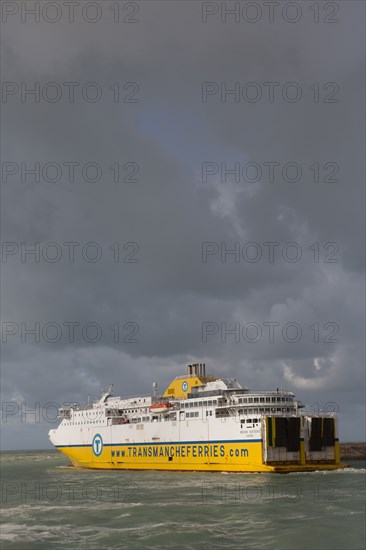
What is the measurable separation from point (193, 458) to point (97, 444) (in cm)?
2057

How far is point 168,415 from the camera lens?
253ft

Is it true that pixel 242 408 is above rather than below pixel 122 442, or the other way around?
above

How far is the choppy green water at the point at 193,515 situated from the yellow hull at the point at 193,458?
5997mm

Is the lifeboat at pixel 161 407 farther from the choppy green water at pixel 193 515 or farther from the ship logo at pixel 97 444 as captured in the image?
the choppy green water at pixel 193 515

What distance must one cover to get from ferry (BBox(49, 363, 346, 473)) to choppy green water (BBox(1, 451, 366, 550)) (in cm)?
689

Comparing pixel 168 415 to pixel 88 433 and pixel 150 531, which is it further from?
pixel 150 531

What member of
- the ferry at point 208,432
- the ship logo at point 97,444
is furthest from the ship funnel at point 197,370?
the ship logo at point 97,444

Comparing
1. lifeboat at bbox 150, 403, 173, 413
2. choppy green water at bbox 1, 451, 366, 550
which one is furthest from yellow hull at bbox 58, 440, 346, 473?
choppy green water at bbox 1, 451, 366, 550

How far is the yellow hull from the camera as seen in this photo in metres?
63.6

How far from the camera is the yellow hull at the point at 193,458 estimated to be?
63.6 meters

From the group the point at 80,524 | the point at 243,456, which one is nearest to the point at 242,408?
the point at 243,456

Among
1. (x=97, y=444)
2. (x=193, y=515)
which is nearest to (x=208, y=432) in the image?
(x=97, y=444)

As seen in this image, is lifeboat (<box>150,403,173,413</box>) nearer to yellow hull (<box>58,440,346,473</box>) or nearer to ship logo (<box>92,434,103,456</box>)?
yellow hull (<box>58,440,346,473</box>)

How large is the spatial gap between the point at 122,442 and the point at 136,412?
4644 mm
